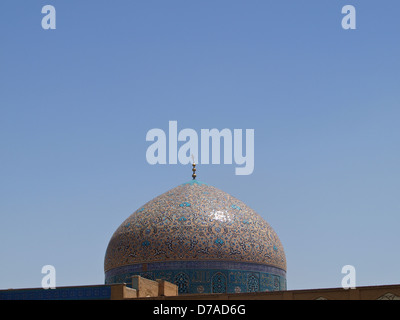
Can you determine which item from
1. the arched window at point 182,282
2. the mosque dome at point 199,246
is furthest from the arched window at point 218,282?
the arched window at point 182,282

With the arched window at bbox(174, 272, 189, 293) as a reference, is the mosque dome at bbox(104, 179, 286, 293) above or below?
above

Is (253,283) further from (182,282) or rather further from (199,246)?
(182,282)

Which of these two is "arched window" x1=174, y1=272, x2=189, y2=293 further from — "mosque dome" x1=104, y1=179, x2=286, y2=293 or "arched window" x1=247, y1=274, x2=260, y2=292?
"arched window" x1=247, y1=274, x2=260, y2=292

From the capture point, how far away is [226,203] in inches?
861

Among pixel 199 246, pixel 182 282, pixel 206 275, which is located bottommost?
pixel 182 282

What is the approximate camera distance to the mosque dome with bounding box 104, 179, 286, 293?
20594 mm

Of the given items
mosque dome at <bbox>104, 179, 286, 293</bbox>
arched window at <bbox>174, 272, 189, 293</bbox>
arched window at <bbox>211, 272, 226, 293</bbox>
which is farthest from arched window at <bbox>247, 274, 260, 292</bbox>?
arched window at <bbox>174, 272, 189, 293</bbox>

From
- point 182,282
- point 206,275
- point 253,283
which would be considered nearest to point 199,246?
point 206,275

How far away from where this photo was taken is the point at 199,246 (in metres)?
20.7

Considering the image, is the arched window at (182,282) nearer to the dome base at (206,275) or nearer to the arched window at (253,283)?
the dome base at (206,275)

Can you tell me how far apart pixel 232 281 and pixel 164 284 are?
6.42 ft
